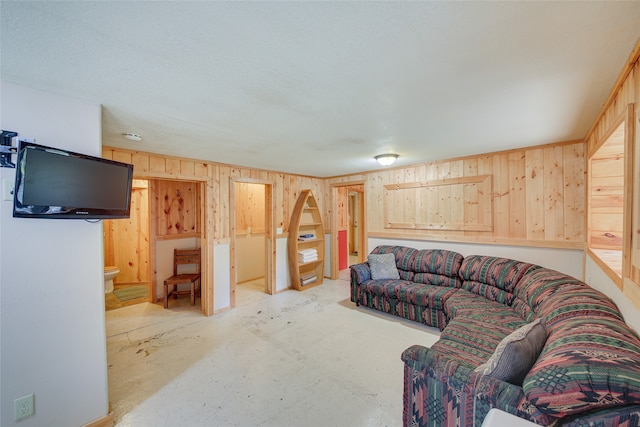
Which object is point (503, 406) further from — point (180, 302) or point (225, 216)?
point (180, 302)

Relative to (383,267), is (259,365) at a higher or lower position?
lower

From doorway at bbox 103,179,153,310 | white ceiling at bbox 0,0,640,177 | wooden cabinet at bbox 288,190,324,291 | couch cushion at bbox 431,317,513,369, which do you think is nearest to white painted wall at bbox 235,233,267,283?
wooden cabinet at bbox 288,190,324,291

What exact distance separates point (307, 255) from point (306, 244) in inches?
14.8

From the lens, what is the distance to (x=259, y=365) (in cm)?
244

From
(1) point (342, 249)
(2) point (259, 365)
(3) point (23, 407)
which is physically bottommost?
(2) point (259, 365)

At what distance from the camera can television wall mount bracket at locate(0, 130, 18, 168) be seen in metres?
1.41

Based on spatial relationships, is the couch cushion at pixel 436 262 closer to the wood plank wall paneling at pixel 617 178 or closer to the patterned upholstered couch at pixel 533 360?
the patterned upholstered couch at pixel 533 360

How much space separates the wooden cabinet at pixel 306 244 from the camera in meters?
4.82

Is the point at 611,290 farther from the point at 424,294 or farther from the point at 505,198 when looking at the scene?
the point at 505,198

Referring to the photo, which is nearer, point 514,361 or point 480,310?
point 514,361

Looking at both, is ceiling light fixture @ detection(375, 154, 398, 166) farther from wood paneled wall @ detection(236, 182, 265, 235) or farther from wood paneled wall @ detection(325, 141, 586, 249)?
wood paneled wall @ detection(236, 182, 265, 235)

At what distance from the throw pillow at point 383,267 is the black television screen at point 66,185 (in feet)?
10.5

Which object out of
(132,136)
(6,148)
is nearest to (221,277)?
(132,136)

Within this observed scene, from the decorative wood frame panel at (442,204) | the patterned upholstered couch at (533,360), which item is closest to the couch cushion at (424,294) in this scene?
the patterned upholstered couch at (533,360)
